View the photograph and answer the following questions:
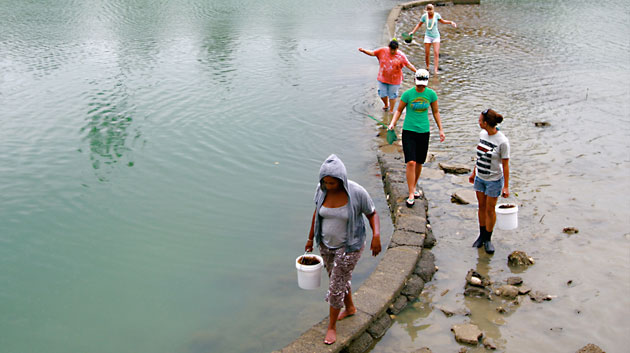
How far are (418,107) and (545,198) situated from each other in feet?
7.82

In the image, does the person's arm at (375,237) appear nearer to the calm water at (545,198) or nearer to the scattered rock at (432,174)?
the calm water at (545,198)

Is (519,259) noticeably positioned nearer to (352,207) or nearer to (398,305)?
(398,305)

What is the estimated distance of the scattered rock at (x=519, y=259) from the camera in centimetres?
603

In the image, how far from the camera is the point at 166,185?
8.43 meters

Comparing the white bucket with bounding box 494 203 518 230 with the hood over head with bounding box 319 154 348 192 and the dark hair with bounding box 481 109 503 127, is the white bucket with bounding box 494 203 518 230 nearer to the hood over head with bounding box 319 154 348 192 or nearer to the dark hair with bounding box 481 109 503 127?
the dark hair with bounding box 481 109 503 127

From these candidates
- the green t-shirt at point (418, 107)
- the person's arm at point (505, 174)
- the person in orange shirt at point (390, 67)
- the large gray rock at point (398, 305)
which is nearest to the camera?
the large gray rock at point (398, 305)

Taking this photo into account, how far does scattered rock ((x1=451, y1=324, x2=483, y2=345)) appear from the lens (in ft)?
15.8

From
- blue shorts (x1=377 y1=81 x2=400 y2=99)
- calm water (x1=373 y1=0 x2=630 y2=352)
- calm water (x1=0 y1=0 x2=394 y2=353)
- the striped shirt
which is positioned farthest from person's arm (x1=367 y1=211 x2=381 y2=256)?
blue shorts (x1=377 y1=81 x2=400 y2=99)

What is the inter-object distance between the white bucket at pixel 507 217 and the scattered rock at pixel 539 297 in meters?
0.98

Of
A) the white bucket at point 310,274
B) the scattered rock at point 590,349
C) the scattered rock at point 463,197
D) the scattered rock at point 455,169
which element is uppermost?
the white bucket at point 310,274

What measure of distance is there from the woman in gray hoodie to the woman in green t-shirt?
2.57 m

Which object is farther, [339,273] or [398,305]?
[398,305]

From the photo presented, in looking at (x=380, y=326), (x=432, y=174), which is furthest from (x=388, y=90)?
(x=380, y=326)

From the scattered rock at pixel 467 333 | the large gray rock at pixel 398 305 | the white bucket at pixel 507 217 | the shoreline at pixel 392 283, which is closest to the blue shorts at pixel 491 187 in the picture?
the white bucket at pixel 507 217
